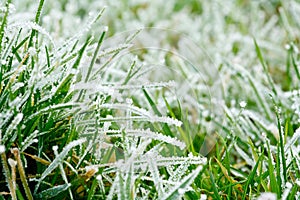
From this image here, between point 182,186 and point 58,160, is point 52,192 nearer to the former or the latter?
point 58,160

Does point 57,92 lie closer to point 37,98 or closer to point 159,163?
point 37,98

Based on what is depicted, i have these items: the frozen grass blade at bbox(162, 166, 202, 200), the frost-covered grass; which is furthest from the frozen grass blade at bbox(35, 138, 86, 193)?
the frozen grass blade at bbox(162, 166, 202, 200)

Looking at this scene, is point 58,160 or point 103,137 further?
point 103,137

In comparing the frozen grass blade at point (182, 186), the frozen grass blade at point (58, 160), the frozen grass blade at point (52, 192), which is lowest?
the frozen grass blade at point (52, 192)

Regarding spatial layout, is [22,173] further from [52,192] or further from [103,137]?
[103,137]

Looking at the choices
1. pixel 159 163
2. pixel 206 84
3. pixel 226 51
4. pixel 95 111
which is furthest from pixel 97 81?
pixel 226 51

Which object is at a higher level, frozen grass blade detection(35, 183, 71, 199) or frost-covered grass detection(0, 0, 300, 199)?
frost-covered grass detection(0, 0, 300, 199)

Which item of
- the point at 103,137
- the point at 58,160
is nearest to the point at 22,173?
the point at 58,160

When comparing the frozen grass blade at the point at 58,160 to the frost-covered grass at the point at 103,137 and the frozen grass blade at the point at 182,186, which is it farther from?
the frozen grass blade at the point at 182,186

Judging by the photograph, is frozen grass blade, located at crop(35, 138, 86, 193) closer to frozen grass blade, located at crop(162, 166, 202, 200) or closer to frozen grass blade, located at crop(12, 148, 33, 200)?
frozen grass blade, located at crop(12, 148, 33, 200)

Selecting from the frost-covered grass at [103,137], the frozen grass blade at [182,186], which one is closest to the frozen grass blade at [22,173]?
the frost-covered grass at [103,137]

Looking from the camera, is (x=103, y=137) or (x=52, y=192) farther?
(x=103, y=137)
